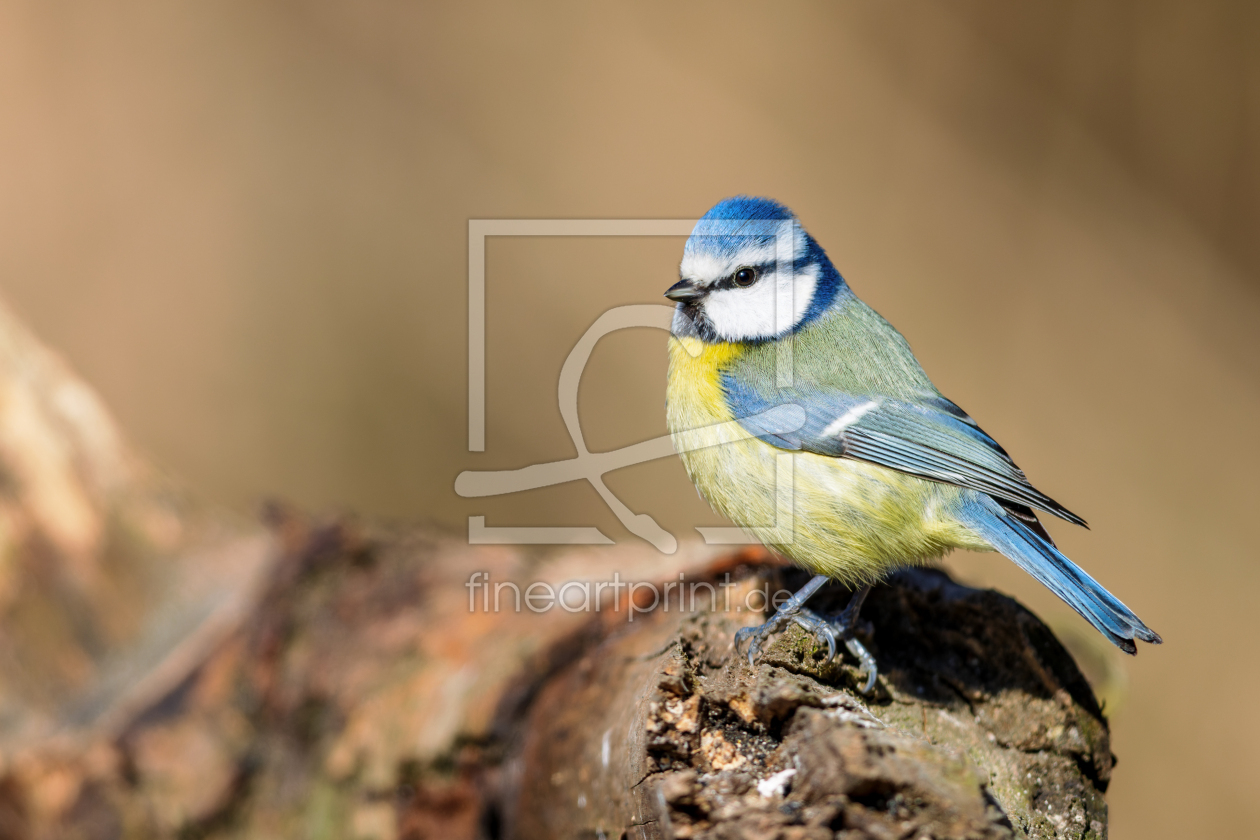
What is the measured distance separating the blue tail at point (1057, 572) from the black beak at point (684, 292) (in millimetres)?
683

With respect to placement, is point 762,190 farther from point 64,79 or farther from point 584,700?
point 64,79

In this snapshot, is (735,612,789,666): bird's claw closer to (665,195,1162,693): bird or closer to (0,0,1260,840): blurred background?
(665,195,1162,693): bird

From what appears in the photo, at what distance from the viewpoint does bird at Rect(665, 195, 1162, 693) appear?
157 centimetres

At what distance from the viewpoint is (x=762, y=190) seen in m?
3.65

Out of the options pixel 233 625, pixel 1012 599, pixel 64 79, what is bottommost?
pixel 233 625

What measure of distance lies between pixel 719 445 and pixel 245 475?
2.80 meters

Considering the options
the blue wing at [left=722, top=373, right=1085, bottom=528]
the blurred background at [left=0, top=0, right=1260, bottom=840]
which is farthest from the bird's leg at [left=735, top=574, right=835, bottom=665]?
the blurred background at [left=0, top=0, right=1260, bottom=840]

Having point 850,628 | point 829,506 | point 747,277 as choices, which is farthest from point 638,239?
point 850,628

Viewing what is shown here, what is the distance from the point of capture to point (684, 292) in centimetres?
186

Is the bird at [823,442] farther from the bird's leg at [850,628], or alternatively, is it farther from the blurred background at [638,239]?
the blurred background at [638,239]

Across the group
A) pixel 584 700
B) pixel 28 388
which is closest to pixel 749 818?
pixel 584 700

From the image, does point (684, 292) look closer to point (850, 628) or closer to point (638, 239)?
point (850, 628)
